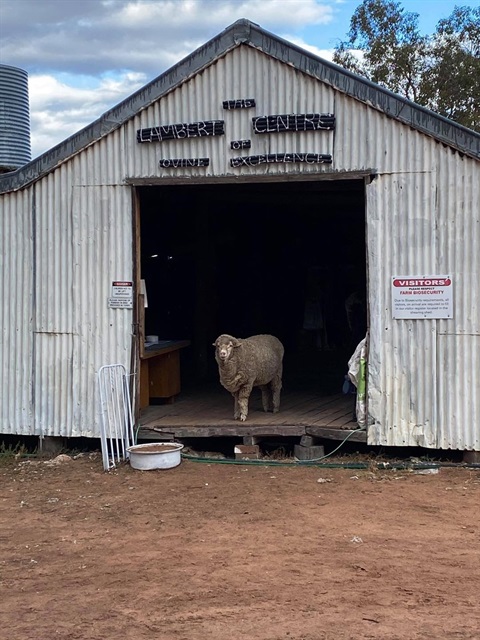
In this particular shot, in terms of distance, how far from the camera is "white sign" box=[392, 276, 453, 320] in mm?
9812

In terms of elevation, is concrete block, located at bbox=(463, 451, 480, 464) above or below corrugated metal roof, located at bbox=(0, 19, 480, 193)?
below

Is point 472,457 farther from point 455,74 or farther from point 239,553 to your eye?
point 455,74

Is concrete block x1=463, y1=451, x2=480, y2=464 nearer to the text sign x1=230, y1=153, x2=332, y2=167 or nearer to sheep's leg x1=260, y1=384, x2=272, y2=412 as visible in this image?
sheep's leg x1=260, y1=384, x2=272, y2=412

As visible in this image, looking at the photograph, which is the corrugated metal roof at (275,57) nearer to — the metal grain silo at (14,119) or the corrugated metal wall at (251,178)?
the corrugated metal wall at (251,178)

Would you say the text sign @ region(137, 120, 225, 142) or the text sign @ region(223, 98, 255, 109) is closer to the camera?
the text sign @ region(223, 98, 255, 109)

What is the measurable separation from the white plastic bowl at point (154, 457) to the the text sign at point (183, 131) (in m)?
3.87

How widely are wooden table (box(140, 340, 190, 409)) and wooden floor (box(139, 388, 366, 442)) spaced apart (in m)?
0.18

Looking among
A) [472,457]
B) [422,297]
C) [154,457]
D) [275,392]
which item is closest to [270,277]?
[275,392]

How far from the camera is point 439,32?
100ft

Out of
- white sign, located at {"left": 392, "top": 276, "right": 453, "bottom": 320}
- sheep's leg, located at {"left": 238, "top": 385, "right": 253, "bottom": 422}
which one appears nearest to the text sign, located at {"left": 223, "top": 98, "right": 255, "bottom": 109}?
white sign, located at {"left": 392, "top": 276, "right": 453, "bottom": 320}

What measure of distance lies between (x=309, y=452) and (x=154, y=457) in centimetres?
194

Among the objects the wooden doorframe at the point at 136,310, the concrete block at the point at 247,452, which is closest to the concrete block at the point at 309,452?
the concrete block at the point at 247,452

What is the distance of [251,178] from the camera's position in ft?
33.9

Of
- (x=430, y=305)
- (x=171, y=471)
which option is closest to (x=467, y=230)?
(x=430, y=305)
